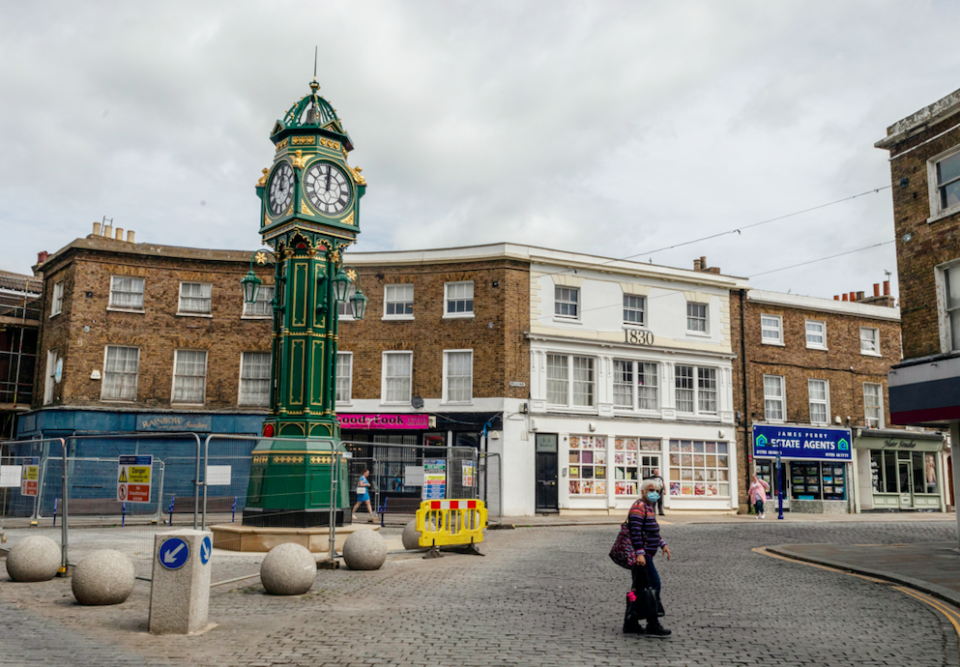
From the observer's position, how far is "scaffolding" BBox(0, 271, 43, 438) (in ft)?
103

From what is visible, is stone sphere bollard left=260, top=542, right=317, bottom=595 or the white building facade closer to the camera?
stone sphere bollard left=260, top=542, right=317, bottom=595

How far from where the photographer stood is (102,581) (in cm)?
934

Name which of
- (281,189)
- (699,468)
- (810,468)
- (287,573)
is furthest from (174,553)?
(810,468)

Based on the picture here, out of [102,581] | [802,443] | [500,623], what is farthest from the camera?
[802,443]

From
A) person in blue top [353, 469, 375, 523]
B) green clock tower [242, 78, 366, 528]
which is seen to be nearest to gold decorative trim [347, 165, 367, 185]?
green clock tower [242, 78, 366, 528]

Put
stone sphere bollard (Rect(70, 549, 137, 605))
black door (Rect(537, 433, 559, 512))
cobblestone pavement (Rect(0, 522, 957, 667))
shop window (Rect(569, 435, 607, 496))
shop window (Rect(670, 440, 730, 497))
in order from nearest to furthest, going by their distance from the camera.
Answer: cobblestone pavement (Rect(0, 522, 957, 667)) < stone sphere bollard (Rect(70, 549, 137, 605)) < black door (Rect(537, 433, 559, 512)) < shop window (Rect(569, 435, 607, 496)) < shop window (Rect(670, 440, 730, 497))

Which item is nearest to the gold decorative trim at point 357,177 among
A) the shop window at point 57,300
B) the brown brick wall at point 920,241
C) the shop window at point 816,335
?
the brown brick wall at point 920,241

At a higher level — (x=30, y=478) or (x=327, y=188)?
(x=327, y=188)

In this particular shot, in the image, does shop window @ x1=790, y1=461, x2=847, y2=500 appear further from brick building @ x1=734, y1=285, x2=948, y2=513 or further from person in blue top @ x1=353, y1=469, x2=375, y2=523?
person in blue top @ x1=353, y1=469, x2=375, y2=523

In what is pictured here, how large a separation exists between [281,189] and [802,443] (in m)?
25.4

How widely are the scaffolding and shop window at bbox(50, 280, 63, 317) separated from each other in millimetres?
1914

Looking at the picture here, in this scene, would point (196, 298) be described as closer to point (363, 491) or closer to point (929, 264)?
point (363, 491)

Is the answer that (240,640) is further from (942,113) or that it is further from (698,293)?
(698,293)

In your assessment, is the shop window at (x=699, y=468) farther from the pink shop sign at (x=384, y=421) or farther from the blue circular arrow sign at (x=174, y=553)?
the blue circular arrow sign at (x=174, y=553)
